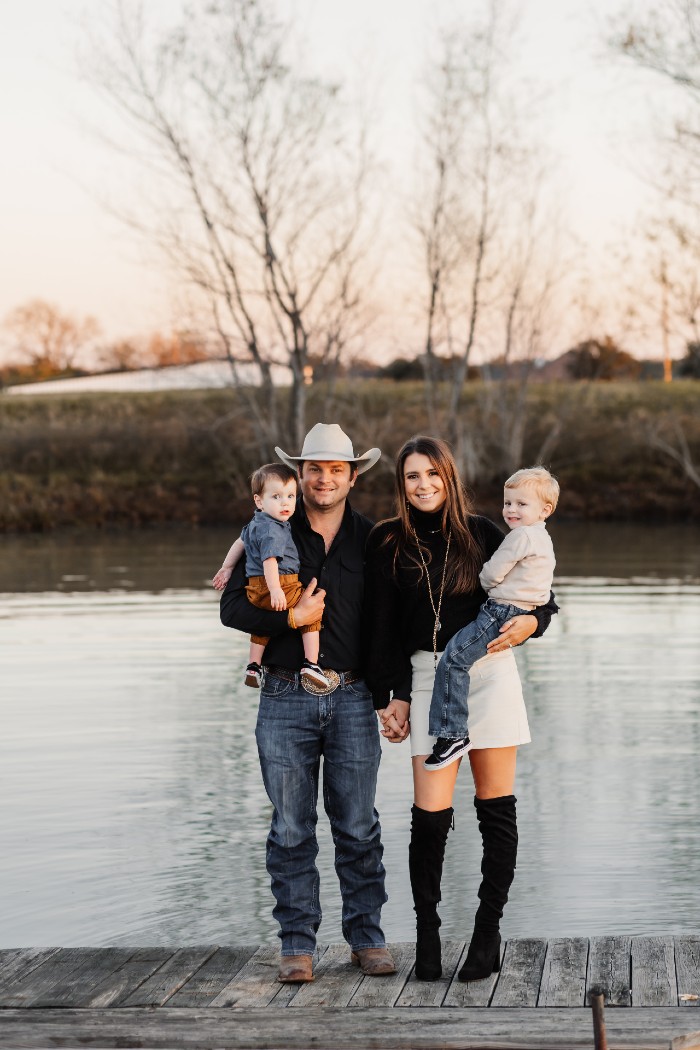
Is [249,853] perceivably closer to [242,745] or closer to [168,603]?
[242,745]

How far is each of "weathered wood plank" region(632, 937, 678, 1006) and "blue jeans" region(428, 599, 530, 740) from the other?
3.05ft

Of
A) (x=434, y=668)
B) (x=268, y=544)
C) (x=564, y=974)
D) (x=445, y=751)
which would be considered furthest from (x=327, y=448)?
(x=564, y=974)

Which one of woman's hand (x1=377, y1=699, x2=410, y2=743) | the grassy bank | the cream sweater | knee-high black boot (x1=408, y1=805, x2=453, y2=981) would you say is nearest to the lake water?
knee-high black boot (x1=408, y1=805, x2=453, y2=981)

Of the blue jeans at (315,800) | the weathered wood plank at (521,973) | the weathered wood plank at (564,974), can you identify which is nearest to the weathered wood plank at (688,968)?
the weathered wood plank at (564,974)

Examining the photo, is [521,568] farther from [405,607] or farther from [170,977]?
[170,977]

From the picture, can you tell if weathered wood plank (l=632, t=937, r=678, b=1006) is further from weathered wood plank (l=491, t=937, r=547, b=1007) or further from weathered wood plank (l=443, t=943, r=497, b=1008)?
weathered wood plank (l=443, t=943, r=497, b=1008)

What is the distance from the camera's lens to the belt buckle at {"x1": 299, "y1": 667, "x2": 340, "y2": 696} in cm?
456

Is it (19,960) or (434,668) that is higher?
(434,668)

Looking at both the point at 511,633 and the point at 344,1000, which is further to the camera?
the point at 511,633

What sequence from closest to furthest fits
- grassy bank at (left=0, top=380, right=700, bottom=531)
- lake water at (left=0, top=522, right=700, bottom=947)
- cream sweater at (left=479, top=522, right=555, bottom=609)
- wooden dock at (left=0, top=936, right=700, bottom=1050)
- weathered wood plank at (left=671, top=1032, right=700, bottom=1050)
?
1. weathered wood plank at (left=671, top=1032, right=700, bottom=1050)
2. wooden dock at (left=0, top=936, right=700, bottom=1050)
3. cream sweater at (left=479, top=522, right=555, bottom=609)
4. lake water at (left=0, top=522, right=700, bottom=947)
5. grassy bank at (left=0, top=380, right=700, bottom=531)

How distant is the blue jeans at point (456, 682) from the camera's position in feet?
14.5

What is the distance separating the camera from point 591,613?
620 inches

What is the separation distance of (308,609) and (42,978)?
149cm

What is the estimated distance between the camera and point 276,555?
4.52 meters
